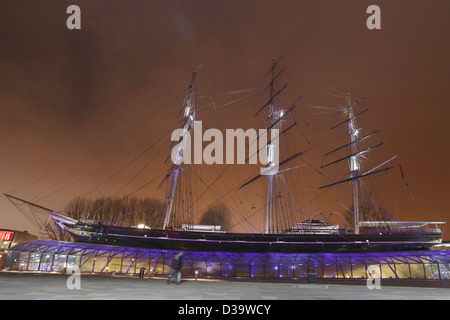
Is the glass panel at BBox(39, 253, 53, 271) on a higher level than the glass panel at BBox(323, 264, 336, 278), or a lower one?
higher

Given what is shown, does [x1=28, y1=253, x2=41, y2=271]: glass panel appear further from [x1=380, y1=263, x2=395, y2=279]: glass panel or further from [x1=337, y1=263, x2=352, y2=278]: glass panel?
[x1=380, y1=263, x2=395, y2=279]: glass panel

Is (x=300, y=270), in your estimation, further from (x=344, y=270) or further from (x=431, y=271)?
(x=431, y=271)

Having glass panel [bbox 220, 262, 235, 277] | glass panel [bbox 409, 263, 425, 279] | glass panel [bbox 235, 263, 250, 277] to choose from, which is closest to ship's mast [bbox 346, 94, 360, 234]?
glass panel [bbox 409, 263, 425, 279]

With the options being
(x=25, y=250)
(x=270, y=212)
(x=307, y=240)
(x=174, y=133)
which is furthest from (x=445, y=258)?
(x=25, y=250)

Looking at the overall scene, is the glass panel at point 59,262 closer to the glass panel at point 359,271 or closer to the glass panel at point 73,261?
the glass panel at point 73,261

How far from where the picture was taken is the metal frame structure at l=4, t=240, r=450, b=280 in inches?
1262

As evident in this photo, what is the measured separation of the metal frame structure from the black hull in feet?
2.96

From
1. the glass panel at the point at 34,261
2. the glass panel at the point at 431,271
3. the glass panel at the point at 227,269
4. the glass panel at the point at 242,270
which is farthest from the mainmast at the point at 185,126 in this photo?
the glass panel at the point at 431,271

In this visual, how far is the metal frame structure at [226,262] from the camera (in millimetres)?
32062

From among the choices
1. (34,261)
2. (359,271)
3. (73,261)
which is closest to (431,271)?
(359,271)

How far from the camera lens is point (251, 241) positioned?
36.3 meters

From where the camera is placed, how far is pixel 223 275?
33438 mm
